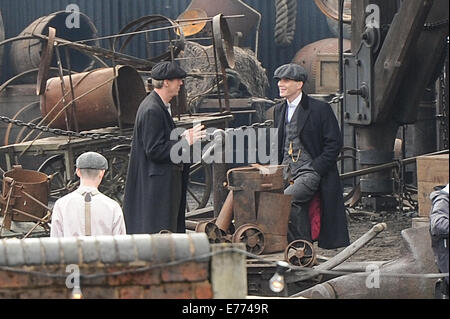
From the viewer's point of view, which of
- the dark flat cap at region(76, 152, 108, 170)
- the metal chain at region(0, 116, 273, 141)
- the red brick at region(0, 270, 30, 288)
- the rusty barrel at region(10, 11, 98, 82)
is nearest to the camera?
the red brick at region(0, 270, 30, 288)

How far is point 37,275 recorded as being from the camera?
18.7 ft

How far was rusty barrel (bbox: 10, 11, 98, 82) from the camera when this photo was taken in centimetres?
1733

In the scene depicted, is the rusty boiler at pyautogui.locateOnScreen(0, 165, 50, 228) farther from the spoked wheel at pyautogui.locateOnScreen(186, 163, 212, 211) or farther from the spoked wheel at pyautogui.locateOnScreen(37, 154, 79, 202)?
the spoked wheel at pyautogui.locateOnScreen(186, 163, 212, 211)

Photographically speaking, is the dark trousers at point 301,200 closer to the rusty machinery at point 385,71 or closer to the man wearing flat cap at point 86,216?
the man wearing flat cap at point 86,216

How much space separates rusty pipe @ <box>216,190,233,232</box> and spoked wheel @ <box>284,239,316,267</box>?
26.9 inches

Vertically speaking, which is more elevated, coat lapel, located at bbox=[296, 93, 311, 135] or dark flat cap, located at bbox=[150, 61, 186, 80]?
dark flat cap, located at bbox=[150, 61, 186, 80]

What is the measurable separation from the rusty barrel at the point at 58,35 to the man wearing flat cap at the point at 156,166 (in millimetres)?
8004

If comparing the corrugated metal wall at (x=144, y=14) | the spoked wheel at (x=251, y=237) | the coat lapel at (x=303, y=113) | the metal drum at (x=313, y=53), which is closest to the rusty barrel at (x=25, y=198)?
the spoked wheel at (x=251, y=237)

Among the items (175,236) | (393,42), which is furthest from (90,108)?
(175,236)

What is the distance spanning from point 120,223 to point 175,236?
1641 millimetres

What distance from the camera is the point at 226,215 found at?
9773mm

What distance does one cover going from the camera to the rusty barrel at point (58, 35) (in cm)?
1733

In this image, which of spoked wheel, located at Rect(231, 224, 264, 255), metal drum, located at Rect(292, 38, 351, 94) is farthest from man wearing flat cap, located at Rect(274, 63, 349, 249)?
metal drum, located at Rect(292, 38, 351, 94)

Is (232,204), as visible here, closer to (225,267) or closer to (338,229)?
(338,229)
